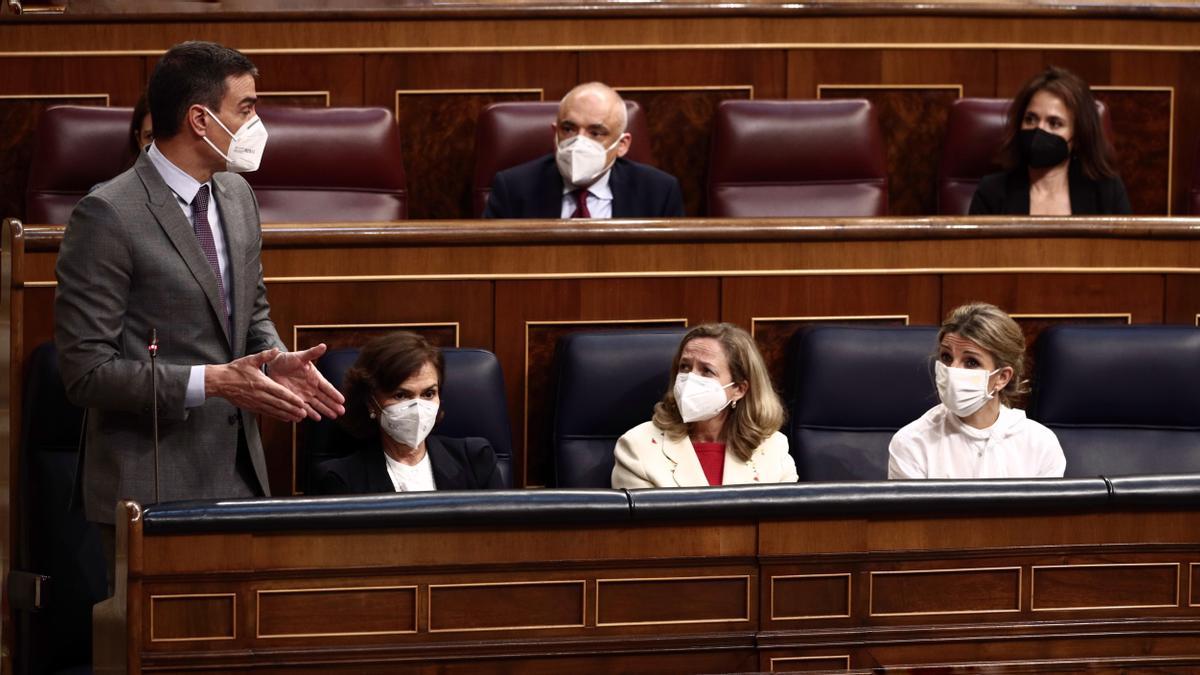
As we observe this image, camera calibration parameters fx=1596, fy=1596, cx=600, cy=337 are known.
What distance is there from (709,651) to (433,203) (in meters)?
1.15

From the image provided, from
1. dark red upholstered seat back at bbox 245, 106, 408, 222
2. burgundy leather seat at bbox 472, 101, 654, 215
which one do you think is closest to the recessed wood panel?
burgundy leather seat at bbox 472, 101, 654, 215

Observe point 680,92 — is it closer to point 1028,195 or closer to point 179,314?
point 1028,195

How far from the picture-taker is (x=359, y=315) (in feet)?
5.10

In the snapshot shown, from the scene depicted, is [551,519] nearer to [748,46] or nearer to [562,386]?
[562,386]

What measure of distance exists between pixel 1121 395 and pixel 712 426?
419mm

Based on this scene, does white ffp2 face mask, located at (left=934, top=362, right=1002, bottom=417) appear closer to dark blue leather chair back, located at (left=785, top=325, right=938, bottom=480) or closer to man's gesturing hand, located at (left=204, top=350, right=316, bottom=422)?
dark blue leather chair back, located at (left=785, top=325, right=938, bottom=480)

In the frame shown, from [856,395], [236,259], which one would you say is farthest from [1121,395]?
[236,259]

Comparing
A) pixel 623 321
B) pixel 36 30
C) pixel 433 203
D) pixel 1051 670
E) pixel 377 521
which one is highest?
pixel 36 30

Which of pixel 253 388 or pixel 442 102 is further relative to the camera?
pixel 442 102

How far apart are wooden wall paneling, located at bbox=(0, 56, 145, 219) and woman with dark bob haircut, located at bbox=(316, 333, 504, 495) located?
811mm

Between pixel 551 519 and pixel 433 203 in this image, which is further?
pixel 433 203

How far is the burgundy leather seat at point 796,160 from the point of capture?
6.66ft

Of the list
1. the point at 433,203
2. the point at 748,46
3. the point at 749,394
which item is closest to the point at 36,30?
the point at 433,203

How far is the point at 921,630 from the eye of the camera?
3.60 ft
